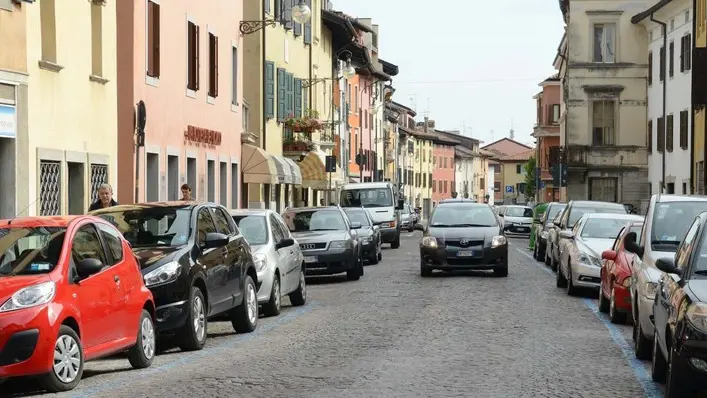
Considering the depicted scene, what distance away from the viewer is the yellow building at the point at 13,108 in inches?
818

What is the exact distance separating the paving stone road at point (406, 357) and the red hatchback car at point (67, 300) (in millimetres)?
316

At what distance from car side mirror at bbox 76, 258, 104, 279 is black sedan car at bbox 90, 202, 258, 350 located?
7.85 feet

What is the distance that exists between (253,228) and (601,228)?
7.12 m

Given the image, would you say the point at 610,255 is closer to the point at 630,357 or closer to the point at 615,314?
the point at 615,314

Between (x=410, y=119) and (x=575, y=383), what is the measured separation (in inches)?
5063

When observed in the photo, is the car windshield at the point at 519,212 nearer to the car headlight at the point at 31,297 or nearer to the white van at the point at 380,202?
the white van at the point at 380,202

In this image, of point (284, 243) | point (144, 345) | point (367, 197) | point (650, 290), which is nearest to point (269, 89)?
point (367, 197)

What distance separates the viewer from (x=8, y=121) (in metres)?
21.0

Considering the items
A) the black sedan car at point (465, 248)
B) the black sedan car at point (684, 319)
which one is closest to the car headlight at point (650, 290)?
the black sedan car at point (684, 319)

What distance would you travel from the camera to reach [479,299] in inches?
891

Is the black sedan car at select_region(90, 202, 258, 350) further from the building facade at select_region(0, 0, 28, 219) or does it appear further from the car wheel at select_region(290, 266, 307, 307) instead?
the building facade at select_region(0, 0, 28, 219)

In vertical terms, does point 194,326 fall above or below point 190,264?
below

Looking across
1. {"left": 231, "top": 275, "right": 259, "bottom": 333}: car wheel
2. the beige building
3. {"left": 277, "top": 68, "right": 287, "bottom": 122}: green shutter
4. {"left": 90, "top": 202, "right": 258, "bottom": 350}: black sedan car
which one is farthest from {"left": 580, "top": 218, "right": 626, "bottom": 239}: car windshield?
the beige building

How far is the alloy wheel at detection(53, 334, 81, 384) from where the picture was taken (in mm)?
11070
